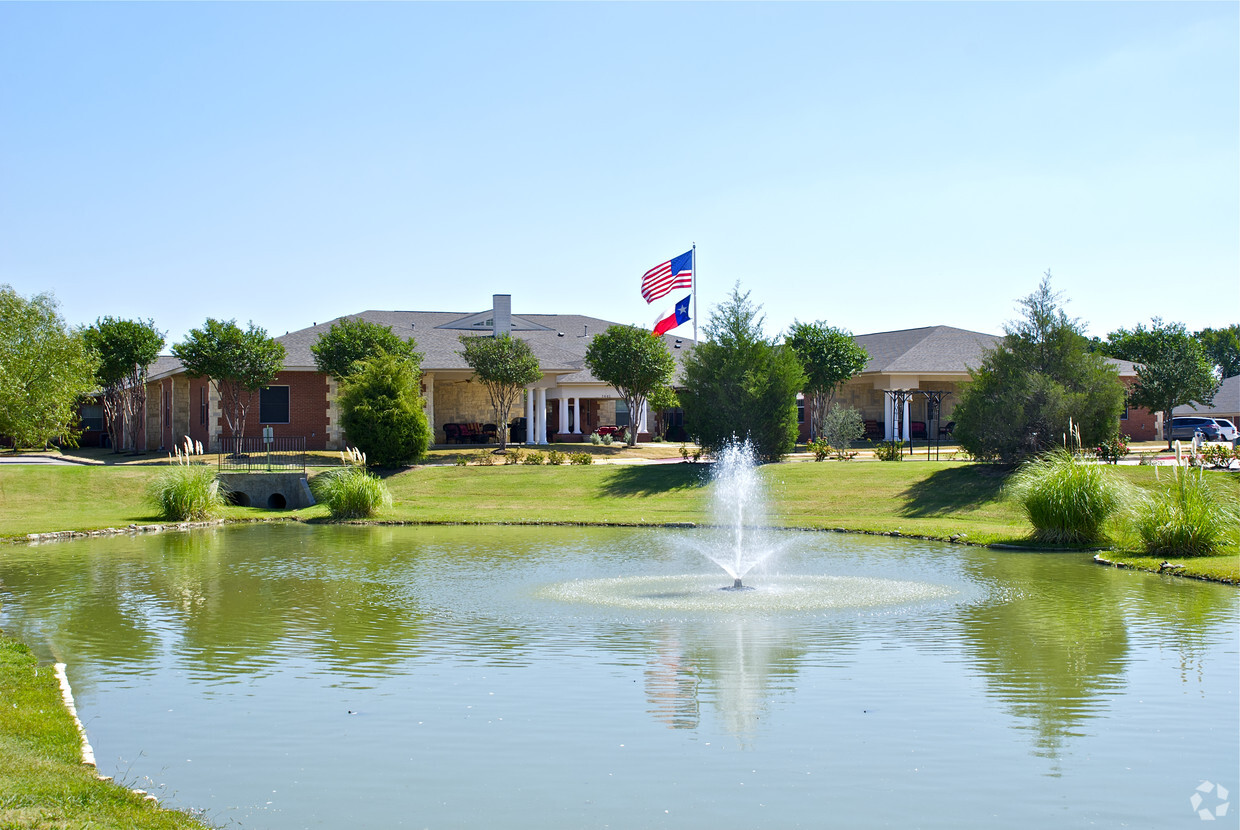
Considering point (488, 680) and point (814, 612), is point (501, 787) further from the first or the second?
point (814, 612)

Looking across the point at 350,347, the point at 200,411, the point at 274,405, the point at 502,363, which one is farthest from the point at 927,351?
the point at 200,411

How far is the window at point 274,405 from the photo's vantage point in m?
40.4

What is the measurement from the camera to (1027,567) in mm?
17328

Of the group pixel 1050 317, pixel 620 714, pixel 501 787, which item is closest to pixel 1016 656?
pixel 620 714

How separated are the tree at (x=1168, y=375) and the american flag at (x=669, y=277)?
2002 centimetres

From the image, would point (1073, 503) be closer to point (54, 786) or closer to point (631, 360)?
point (54, 786)

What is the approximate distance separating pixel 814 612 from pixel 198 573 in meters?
10.4

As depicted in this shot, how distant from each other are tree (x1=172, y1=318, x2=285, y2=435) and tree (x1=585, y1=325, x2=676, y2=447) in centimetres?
1158

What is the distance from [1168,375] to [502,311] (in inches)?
1116

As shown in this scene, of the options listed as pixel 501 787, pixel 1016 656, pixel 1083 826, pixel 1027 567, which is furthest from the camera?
pixel 1027 567

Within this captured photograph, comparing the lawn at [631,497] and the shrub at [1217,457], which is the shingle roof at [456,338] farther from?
the shrub at [1217,457]

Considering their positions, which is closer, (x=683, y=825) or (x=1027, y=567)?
(x=683, y=825)

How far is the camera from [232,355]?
36.3 m

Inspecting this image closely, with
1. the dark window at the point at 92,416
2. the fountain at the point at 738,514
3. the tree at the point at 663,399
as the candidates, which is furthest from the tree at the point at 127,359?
the fountain at the point at 738,514
